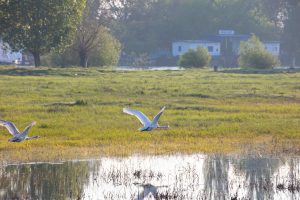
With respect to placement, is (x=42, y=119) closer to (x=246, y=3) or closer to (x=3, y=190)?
(x=3, y=190)

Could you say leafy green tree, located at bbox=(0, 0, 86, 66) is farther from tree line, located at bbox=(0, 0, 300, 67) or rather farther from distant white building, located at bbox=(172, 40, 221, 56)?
distant white building, located at bbox=(172, 40, 221, 56)

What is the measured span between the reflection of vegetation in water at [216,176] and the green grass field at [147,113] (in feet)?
3.44

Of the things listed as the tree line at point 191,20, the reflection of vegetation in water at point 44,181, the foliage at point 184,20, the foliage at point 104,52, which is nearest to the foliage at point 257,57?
the foliage at point 104,52

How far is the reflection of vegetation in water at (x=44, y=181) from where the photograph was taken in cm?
1691

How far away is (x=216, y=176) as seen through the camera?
19031 millimetres

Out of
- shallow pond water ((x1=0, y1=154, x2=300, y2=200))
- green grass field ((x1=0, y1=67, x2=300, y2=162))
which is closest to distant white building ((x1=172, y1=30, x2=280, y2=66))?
green grass field ((x1=0, y1=67, x2=300, y2=162))

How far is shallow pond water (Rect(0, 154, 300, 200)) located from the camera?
55.5ft

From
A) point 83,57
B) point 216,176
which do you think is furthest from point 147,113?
point 83,57

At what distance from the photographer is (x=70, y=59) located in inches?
2808

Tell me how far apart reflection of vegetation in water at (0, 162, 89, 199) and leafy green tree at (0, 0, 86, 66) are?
114 feet

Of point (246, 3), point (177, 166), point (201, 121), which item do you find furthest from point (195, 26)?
point (177, 166)

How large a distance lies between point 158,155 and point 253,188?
166 inches

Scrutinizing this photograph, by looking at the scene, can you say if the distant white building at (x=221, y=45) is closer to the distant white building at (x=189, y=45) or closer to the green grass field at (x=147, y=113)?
the distant white building at (x=189, y=45)

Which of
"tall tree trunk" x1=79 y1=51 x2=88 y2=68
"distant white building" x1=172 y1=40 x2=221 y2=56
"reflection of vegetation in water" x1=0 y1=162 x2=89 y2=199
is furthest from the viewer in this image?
"distant white building" x1=172 y1=40 x2=221 y2=56
